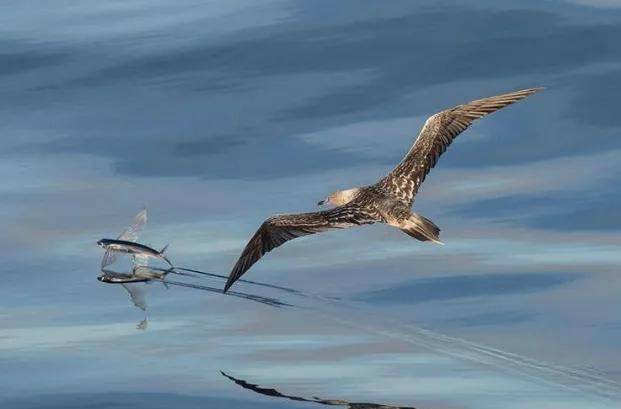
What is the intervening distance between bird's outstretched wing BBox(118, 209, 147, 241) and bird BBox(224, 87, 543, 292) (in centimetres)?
76

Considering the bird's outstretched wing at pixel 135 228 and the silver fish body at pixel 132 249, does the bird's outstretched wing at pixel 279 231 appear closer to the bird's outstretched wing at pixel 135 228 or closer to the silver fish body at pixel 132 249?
the silver fish body at pixel 132 249

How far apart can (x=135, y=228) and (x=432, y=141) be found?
1.86 metres

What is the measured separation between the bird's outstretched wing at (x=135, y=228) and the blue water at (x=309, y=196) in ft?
0.63

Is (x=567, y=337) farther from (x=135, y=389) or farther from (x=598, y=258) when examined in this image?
(x=135, y=389)

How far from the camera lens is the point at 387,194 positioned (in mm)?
10688

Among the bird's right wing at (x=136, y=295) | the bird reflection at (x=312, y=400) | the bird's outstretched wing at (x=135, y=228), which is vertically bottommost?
the bird reflection at (x=312, y=400)

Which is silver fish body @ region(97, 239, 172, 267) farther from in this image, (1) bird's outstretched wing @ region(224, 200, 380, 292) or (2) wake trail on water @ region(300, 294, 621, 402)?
(2) wake trail on water @ region(300, 294, 621, 402)

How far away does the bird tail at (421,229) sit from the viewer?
32.3 ft

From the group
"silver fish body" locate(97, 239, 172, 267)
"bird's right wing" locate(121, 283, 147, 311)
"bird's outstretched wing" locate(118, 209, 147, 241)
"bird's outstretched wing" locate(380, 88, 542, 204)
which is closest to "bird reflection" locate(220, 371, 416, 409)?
"bird's right wing" locate(121, 283, 147, 311)

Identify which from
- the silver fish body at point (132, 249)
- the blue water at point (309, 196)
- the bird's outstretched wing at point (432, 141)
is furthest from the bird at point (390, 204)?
the silver fish body at point (132, 249)

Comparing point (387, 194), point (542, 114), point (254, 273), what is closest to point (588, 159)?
point (542, 114)

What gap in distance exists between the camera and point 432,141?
10.9 meters

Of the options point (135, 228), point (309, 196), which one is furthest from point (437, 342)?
point (309, 196)

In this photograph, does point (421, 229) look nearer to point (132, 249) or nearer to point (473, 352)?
point (473, 352)
